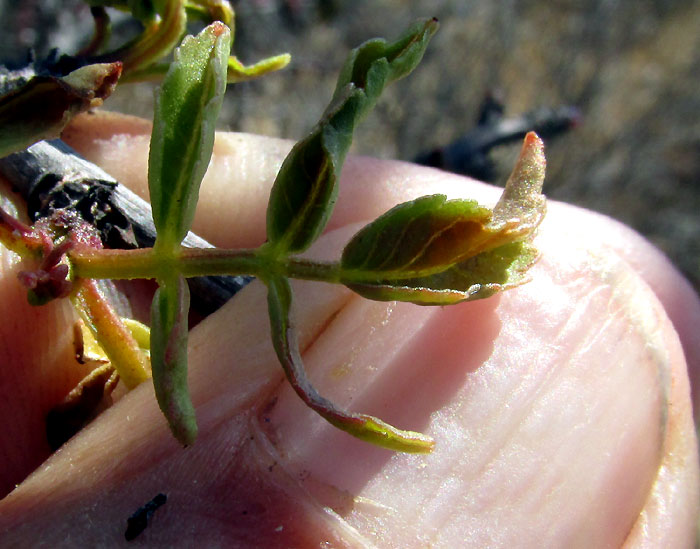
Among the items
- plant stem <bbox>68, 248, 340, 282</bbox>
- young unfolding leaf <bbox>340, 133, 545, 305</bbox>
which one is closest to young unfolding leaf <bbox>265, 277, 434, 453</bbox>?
plant stem <bbox>68, 248, 340, 282</bbox>

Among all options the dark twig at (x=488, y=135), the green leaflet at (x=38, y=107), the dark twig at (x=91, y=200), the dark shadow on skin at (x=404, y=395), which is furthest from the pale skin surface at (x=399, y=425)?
the dark twig at (x=488, y=135)

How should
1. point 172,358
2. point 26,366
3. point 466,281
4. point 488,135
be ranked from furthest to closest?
point 488,135, point 26,366, point 466,281, point 172,358

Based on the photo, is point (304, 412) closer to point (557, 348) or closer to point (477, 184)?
point (557, 348)

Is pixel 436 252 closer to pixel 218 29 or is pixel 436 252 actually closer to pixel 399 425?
pixel 399 425

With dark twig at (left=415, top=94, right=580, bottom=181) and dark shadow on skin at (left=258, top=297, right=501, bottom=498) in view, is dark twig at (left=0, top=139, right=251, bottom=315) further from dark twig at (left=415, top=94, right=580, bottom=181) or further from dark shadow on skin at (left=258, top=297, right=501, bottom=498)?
dark twig at (left=415, top=94, right=580, bottom=181)

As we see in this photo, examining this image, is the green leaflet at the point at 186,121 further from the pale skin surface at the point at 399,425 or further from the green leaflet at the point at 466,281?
the pale skin surface at the point at 399,425

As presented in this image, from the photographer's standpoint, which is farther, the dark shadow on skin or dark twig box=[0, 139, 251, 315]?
dark twig box=[0, 139, 251, 315]

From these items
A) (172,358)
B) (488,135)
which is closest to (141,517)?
(172,358)
